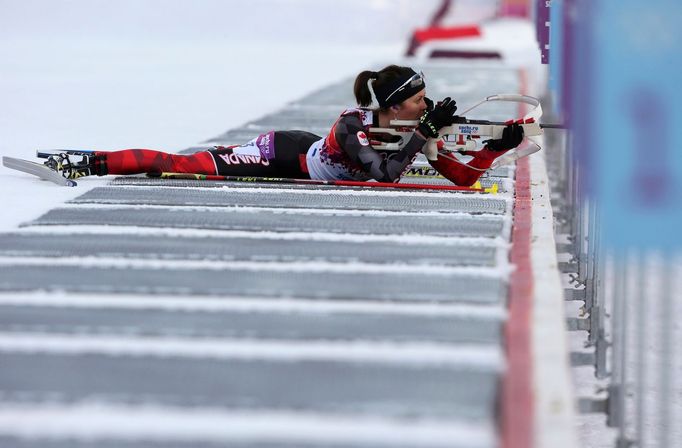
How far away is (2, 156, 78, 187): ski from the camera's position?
4704 mm

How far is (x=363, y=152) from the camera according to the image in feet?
14.6

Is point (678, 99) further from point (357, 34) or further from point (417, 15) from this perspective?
A: point (417, 15)

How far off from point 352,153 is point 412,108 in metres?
0.31

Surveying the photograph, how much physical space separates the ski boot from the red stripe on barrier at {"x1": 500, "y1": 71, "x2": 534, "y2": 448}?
1.98 meters

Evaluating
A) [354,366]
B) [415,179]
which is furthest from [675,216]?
[415,179]

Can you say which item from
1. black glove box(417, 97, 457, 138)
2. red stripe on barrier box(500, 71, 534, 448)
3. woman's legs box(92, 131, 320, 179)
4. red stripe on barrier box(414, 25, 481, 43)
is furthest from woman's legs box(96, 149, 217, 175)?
red stripe on barrier box(414, 25, 481, 43)

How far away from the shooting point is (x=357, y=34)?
17.7 meters

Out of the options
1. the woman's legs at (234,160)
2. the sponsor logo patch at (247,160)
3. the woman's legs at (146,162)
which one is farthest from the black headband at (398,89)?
the woman's legs at (146,162)

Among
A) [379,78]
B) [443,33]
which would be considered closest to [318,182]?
[379,78]

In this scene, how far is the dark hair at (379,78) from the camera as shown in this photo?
14.5 feet

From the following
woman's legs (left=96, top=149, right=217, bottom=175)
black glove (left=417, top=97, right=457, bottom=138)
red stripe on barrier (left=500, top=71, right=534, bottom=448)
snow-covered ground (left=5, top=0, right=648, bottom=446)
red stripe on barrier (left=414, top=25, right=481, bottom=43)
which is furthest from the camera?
red stripe on barrier (left=414, top=25, right=481, bottom=43)

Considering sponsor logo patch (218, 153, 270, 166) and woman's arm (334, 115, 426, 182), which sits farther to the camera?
sponsor logo patch (218, 153, 270, 166)

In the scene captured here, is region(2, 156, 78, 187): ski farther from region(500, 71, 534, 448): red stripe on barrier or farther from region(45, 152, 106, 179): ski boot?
region(500, 71, 534, 448): red stripe on barrier

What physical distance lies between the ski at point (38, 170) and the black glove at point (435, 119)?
4.87 feet
